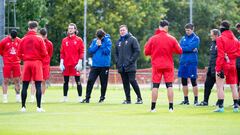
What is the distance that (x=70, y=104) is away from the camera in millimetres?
26469

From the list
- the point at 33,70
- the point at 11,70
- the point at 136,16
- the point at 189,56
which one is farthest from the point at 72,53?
the point at 136,16

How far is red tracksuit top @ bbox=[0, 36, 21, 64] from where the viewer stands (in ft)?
90.5

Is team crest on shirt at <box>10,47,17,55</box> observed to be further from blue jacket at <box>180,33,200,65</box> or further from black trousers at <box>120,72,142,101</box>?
blue jacket at <box>180,33,200,65</box>

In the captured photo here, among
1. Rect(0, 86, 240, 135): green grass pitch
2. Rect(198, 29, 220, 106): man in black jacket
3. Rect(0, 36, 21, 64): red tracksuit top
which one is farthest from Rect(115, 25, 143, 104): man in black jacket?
Rect(0, 36, 21, 64): red tracksuit top

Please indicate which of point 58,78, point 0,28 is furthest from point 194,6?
point 0,28

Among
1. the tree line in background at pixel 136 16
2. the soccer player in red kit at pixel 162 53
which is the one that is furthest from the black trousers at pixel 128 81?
the tree line in background at pixel 136 16

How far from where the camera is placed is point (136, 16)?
75625 mm

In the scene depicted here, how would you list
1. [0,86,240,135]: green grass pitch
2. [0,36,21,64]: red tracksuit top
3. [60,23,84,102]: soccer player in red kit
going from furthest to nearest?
[60,23,84,102]: soccer player in red kit, [0,36,21,64]: red tracksuit top, [0,86,240,135]: green grass pitch

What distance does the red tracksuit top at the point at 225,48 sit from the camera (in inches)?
869

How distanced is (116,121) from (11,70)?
9535 millimetres

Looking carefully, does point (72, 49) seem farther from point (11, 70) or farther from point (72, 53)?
point (11, 70)

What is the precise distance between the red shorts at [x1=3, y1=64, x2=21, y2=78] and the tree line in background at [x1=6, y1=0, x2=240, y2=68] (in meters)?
33.1

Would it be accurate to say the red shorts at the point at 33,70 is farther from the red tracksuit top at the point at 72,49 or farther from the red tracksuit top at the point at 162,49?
the red tracksuit top at the point at 72,49

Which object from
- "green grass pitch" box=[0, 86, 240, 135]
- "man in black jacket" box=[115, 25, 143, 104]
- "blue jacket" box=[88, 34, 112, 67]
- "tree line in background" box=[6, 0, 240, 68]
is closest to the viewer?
"green grass pitch" box=[0, 86, 240, 135]
